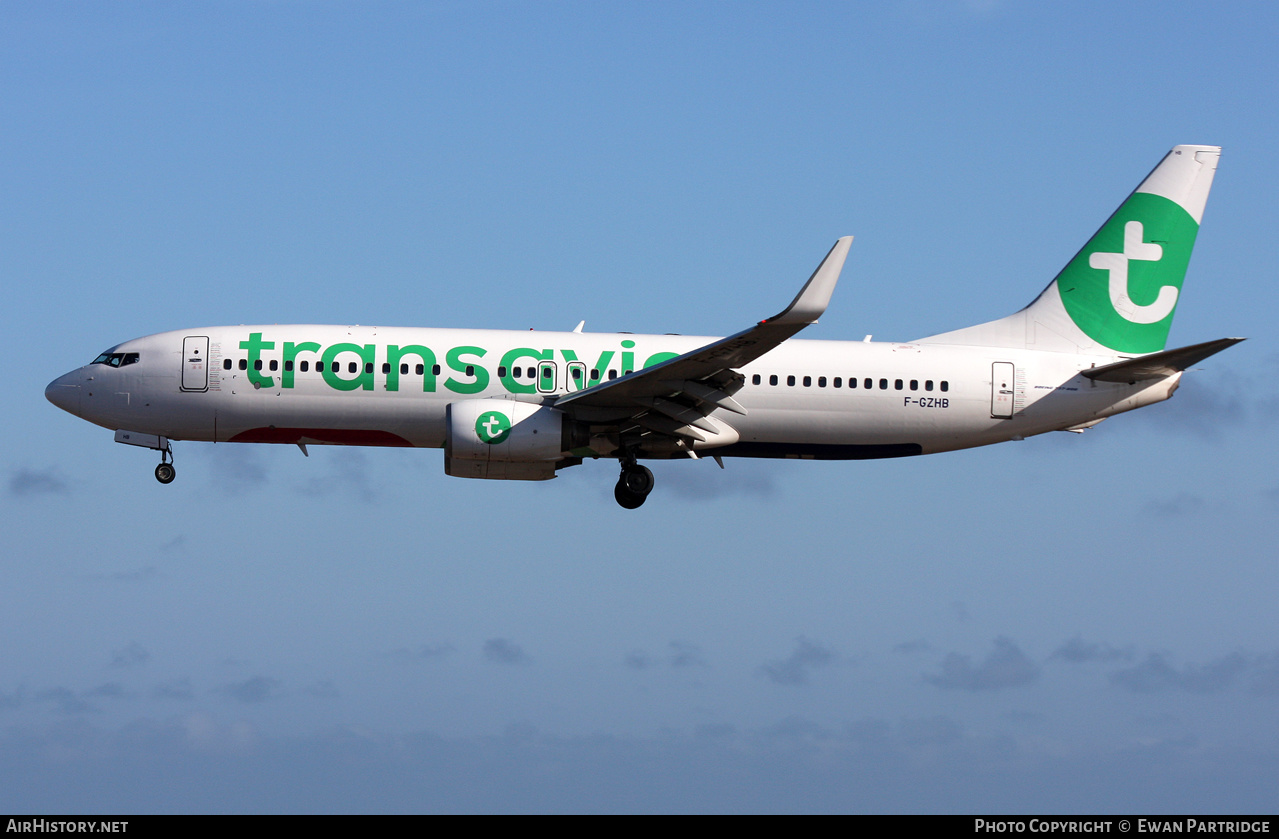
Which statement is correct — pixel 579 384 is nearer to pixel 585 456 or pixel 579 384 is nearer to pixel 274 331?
pixel 585 456

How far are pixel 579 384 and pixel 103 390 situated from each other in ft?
38.7

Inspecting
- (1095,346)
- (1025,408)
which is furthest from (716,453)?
(1095,346)

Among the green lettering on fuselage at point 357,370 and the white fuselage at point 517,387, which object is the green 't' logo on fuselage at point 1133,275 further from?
the green lettering on fuselage at point 357,370

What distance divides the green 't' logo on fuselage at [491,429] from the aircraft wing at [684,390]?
1.45 metres

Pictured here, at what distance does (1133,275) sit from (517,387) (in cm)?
1712

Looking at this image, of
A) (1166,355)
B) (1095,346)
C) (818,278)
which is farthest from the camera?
(1095,346)

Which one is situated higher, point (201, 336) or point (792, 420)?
point (201, 336)

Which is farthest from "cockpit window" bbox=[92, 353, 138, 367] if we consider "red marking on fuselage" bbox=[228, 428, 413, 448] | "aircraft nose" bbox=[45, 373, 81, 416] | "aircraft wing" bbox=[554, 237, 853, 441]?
"aircraft wing" bbox=[554, 237, 853, 441]

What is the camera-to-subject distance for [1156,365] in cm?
3497

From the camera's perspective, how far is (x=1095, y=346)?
124 feet

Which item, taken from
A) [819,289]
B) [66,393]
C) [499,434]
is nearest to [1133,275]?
[819,289]

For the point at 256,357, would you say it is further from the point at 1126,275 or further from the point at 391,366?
the point at 1126,275

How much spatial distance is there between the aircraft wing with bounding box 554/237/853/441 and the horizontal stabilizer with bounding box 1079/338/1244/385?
9.49 metres

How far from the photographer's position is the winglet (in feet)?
93.4
